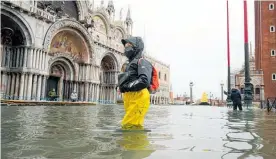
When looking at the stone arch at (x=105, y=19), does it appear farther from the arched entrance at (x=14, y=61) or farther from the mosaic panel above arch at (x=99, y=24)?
the arched entrance at (x=14, y=61)

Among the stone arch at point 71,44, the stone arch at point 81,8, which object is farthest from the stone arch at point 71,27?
the stone arch at point 81,8

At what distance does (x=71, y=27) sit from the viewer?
25047 millimetres

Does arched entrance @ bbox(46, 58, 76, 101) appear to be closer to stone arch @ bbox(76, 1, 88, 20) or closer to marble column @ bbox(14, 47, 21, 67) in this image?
marble column @ bbox(14, 47, 21, 67)

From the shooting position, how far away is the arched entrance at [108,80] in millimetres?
34375

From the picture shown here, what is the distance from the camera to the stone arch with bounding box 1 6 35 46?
18528mm

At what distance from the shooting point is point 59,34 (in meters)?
24.8

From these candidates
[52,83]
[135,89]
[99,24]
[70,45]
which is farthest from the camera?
[99,24]

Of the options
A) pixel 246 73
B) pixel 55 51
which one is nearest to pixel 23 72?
pixel 55 51

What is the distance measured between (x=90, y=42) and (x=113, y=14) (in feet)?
46.6

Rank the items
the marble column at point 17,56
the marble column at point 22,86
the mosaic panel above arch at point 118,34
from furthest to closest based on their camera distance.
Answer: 1. the mosaic panel above arch at point 118,34
2. the marble column at point 17,56
3. the marble column at point 22,86

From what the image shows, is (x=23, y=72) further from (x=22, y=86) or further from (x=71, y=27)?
(x=71, y=27)

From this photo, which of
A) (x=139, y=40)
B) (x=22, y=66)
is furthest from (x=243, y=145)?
(x=22, y=66)

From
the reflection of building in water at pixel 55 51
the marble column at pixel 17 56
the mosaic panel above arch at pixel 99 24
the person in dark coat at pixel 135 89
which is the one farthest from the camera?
the mosaic panel above arch at pixel 99 24

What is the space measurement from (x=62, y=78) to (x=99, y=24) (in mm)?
11378
